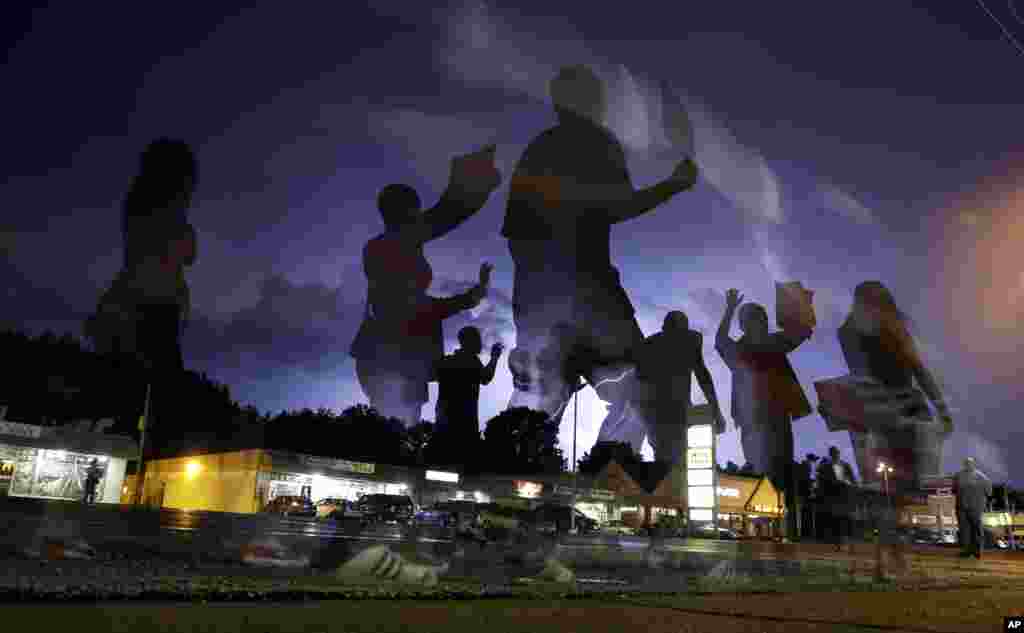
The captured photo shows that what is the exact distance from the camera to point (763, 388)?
80.9 meters

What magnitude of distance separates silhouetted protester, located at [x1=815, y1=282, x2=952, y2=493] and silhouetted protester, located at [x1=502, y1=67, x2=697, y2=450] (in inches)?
1021

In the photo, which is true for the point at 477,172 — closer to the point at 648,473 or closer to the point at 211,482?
the point at 648,473

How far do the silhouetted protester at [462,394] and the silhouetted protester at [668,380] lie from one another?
48.9 ft

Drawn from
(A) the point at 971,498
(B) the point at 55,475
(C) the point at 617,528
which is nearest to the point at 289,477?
(B) the point at 55,475

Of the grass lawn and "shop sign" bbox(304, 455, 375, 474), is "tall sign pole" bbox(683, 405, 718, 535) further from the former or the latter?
the grass lawn

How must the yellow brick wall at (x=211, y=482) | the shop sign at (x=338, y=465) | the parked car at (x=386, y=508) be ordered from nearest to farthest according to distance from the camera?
the parked car at (x=386, y=508), the yellow brick wall at (x=211, y=482), the shop sign at (x=338, y=465)

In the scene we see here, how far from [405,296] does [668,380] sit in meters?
27.8

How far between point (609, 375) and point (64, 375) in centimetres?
4716

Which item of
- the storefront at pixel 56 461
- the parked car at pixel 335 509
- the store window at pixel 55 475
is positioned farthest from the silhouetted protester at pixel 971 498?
the store window at pixel 55 475

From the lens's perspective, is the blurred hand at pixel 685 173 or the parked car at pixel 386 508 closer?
the parked car at pixel 386 508

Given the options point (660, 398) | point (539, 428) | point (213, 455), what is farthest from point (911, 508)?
point (213, 455)

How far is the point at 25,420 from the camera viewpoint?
47.5 m

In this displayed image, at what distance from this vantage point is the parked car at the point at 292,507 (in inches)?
1099

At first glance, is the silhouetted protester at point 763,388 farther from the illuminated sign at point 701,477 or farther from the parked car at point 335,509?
the parked car at point 335,509
